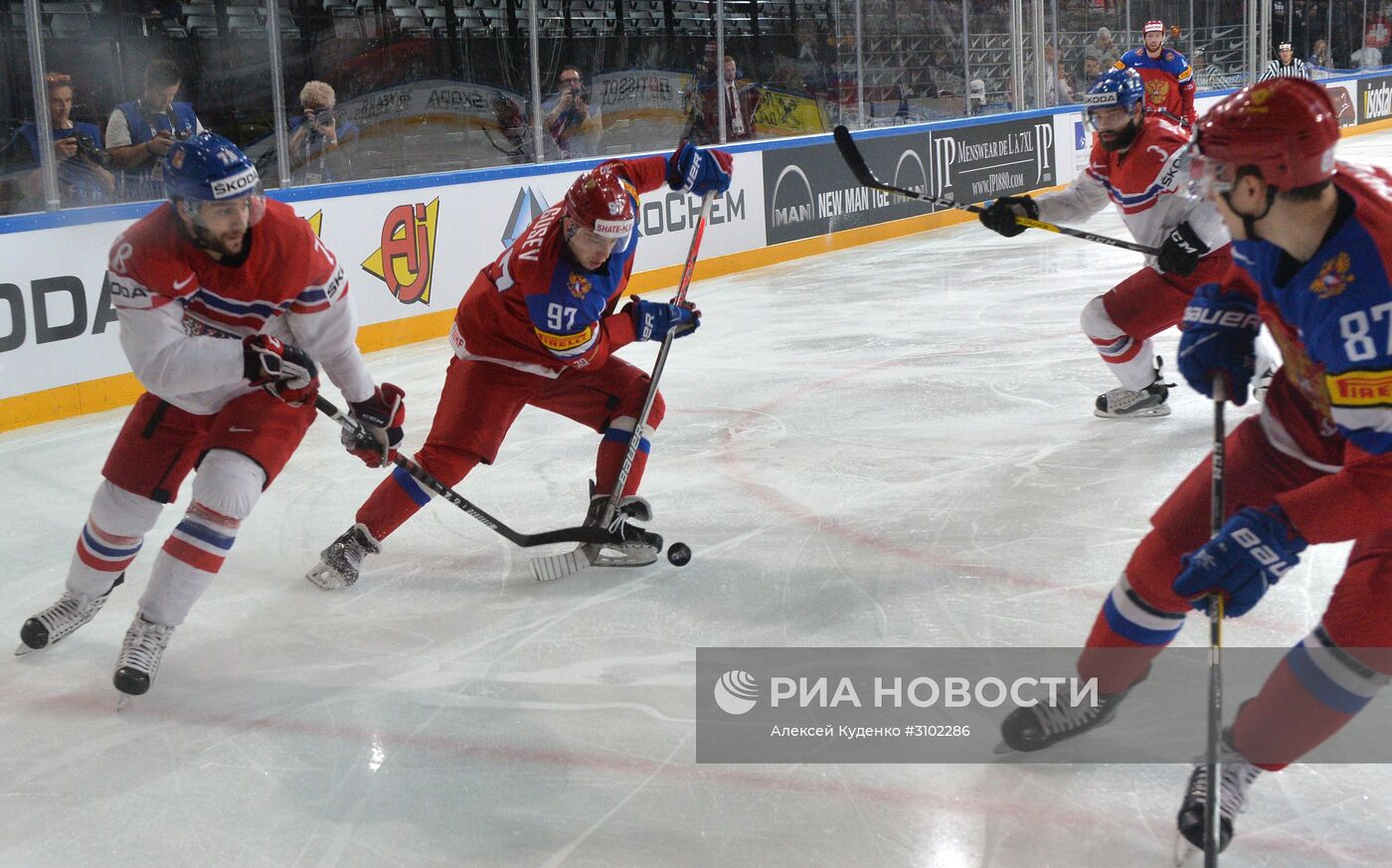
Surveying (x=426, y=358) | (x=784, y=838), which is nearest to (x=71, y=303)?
(x=426, y=358)

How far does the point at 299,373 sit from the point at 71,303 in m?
2.93

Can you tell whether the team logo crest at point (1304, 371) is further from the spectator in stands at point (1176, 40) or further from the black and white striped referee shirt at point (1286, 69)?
the black and white striped referee shirt at point (1286, 69)

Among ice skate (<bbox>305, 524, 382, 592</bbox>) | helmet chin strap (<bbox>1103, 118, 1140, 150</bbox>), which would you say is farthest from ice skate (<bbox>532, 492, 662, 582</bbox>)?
helmet chin strap (<bbox>1103, 118, 1140, 150</bbox>)

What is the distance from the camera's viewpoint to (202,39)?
594 centimetres

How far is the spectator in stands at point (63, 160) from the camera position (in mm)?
4832

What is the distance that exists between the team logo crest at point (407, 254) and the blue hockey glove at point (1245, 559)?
486 cm

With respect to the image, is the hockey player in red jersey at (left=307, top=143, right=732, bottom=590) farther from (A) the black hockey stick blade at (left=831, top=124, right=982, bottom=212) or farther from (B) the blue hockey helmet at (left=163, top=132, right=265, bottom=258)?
(A) the black hockey stick blade at (left=831, top=124, right=982, bottom=212)

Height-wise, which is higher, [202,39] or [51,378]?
[202,39]

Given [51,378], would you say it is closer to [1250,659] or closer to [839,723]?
[839,723]

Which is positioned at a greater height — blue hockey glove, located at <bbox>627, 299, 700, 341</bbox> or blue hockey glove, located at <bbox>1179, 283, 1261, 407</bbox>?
blue hockey glove, located at <bbox>1179, 283, 1261, 407</bbox>

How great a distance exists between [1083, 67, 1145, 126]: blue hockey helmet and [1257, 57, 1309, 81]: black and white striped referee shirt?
11.1 metres

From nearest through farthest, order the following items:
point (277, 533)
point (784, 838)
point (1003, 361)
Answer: point (784, 838), point (277, 533), point (1003, 361)

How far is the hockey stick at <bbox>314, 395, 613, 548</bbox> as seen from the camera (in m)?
2.74

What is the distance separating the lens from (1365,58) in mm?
16766
